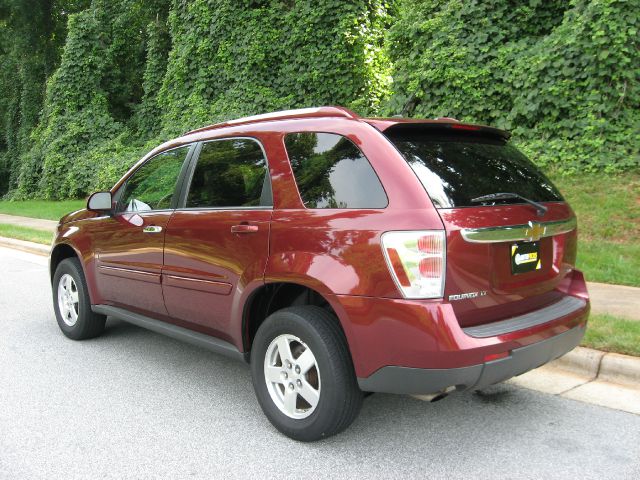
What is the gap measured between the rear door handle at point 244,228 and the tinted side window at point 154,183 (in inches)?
36.4

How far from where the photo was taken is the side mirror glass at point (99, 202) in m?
4.75

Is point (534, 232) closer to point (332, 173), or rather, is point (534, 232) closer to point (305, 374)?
point (332, 173)

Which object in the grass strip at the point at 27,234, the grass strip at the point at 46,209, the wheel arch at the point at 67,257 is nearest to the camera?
the wheel arch at the point at 67,257

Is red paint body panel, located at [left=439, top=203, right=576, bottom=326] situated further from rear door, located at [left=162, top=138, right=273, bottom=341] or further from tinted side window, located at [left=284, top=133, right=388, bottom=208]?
rear door, located at [left=162, top=138, right=273, bottom=341]

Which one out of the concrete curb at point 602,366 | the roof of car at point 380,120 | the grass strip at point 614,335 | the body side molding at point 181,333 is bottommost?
the concrete curb at point 602,366

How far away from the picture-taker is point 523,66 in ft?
31.9

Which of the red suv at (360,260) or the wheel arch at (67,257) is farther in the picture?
the wheel arch at (67,257)

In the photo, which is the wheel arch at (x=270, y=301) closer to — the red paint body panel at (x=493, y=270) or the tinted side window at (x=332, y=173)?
the tinted side window at (x=332, y=173)

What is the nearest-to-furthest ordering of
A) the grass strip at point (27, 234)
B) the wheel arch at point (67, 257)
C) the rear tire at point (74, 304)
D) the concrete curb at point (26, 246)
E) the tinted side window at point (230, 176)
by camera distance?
the tinted side window at point (230, 176)
the wheel arch at point (67, 257)
the rear tire at point (74, 304)
the concrete curb at point (26, 246)
the grass strip at point (27, 234)

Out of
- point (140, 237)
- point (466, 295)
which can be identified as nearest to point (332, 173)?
point (466, 295)

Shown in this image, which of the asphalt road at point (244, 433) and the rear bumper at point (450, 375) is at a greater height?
the rear bumper at point (450, 375)

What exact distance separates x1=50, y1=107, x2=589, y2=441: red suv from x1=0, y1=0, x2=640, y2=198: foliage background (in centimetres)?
620

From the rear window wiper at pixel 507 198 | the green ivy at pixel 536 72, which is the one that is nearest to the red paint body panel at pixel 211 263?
the rear window wiper at pixel 507 198

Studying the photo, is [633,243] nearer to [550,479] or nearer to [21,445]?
[550,479]
